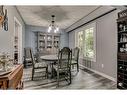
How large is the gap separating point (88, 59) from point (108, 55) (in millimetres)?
1553

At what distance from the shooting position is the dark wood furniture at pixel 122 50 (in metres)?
2.94

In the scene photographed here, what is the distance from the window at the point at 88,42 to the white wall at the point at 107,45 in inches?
12.4

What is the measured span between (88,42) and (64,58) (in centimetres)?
261

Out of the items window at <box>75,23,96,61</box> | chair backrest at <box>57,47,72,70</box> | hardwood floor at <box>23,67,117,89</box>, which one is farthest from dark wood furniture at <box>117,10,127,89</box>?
window at <box>75,23,96,61</box>

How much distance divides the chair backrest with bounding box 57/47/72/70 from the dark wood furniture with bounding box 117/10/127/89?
1.33m

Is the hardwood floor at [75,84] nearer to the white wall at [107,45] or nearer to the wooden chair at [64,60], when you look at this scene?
the wooden chair at [64,60]

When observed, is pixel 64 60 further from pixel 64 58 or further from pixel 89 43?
pixel 89 43

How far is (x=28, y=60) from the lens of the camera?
6.02 metres

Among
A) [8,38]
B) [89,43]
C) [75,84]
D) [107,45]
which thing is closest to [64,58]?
[75,84]

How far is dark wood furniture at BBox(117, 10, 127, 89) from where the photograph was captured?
294 centimetres

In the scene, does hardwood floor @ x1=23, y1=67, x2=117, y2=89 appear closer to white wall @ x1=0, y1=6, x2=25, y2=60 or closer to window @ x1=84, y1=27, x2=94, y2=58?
white wall @ x1=0, y1=6, x2=25, y2=60

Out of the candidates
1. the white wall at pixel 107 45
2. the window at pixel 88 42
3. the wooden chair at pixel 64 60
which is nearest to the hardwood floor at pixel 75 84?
the wooden chair at pixel 64 60
